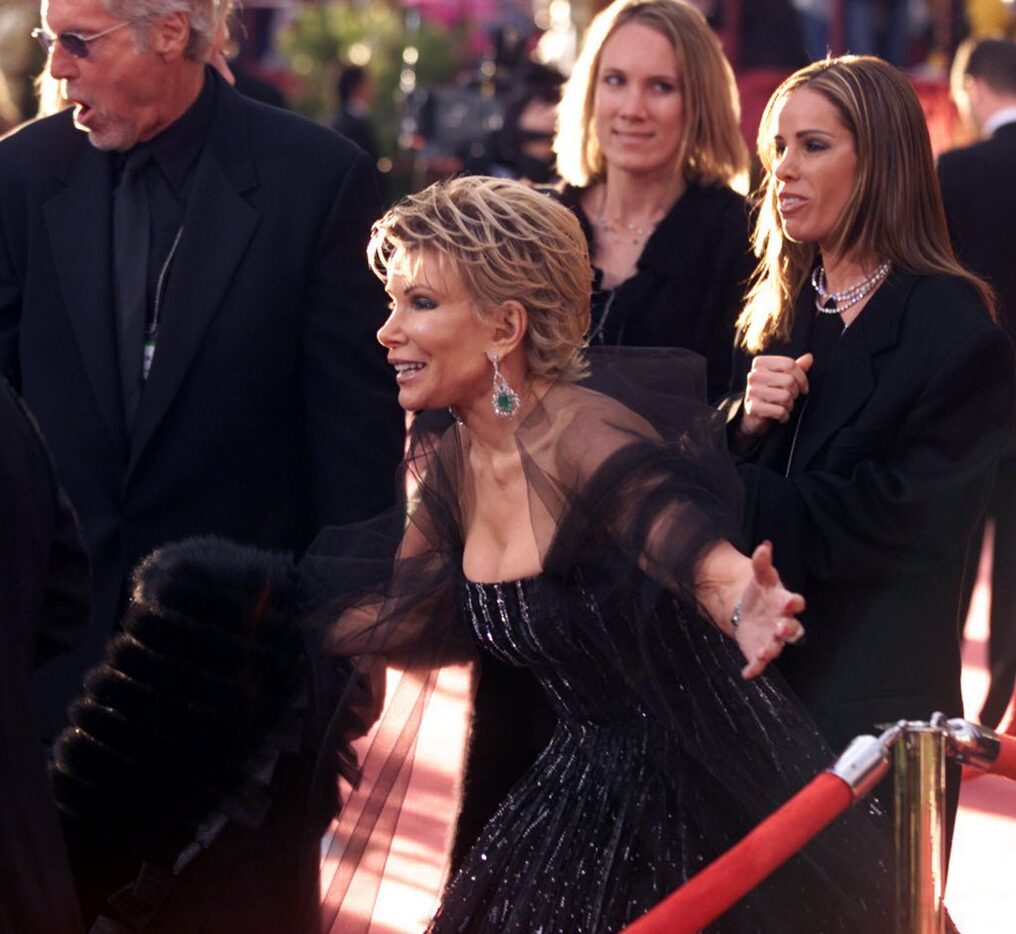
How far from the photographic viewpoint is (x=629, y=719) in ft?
10.6

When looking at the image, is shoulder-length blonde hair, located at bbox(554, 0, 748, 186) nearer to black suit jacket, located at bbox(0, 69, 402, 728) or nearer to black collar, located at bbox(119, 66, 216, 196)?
black suit jacket, located at bbox(0, 69, 402, 728)

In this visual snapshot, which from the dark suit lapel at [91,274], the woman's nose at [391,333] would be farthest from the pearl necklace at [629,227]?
the woman's nose at [391,333]

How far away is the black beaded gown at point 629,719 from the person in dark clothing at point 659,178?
134 cm

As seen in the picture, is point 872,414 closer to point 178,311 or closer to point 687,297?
point 687,297

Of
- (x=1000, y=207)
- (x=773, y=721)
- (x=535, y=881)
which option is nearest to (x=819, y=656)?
(x=773, y=721)

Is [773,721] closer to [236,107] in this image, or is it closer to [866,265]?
[866,265]

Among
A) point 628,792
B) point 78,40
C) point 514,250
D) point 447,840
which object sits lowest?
point 447,840

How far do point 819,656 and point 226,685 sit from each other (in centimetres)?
105

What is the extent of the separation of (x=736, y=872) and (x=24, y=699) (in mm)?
978

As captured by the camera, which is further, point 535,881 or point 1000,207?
point 1000,207

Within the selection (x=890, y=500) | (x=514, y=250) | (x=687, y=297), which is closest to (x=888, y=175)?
(x=890, y=500)

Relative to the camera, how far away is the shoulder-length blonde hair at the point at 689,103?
4754 millimetres

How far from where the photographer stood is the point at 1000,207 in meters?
6.04

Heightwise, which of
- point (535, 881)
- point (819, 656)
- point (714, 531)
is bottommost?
point (535, 881)
